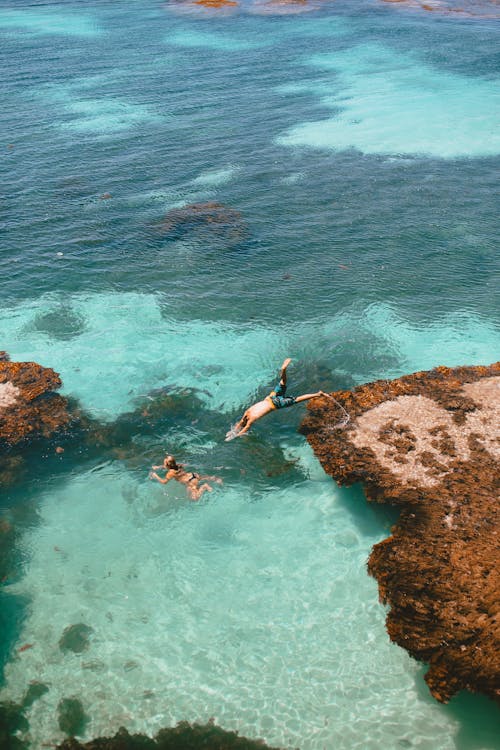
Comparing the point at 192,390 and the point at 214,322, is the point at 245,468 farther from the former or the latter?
the point at 214,322

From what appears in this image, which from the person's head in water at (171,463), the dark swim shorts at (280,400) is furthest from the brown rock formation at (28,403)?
the dark swim shorts at (280,400)

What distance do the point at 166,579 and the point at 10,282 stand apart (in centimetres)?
2131

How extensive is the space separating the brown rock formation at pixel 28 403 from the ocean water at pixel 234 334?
1.00 metres

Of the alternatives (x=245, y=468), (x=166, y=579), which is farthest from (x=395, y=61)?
(x=166, y=579)

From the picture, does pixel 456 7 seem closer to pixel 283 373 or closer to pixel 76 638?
pixel 283 373

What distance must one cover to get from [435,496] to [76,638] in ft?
37.7

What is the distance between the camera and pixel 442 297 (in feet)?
102

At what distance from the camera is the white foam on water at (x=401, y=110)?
157 feet

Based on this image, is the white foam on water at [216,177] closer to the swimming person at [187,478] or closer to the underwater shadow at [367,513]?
the swimming person at [187,478]

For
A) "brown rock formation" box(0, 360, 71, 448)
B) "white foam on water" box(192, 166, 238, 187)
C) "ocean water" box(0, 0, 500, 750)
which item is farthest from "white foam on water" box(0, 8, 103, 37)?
"brown rock formation" box(0, 360, 71, 448)

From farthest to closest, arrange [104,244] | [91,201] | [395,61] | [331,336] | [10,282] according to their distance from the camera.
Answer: [395,61]
[91,201]
[104,244]
[10,282]
[331,336]

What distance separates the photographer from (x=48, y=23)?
86188mm

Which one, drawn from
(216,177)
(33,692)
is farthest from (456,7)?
(33,692)

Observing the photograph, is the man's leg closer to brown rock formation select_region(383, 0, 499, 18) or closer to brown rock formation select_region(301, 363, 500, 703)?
brown rock formation select_region(301, 363, 500, 703)
